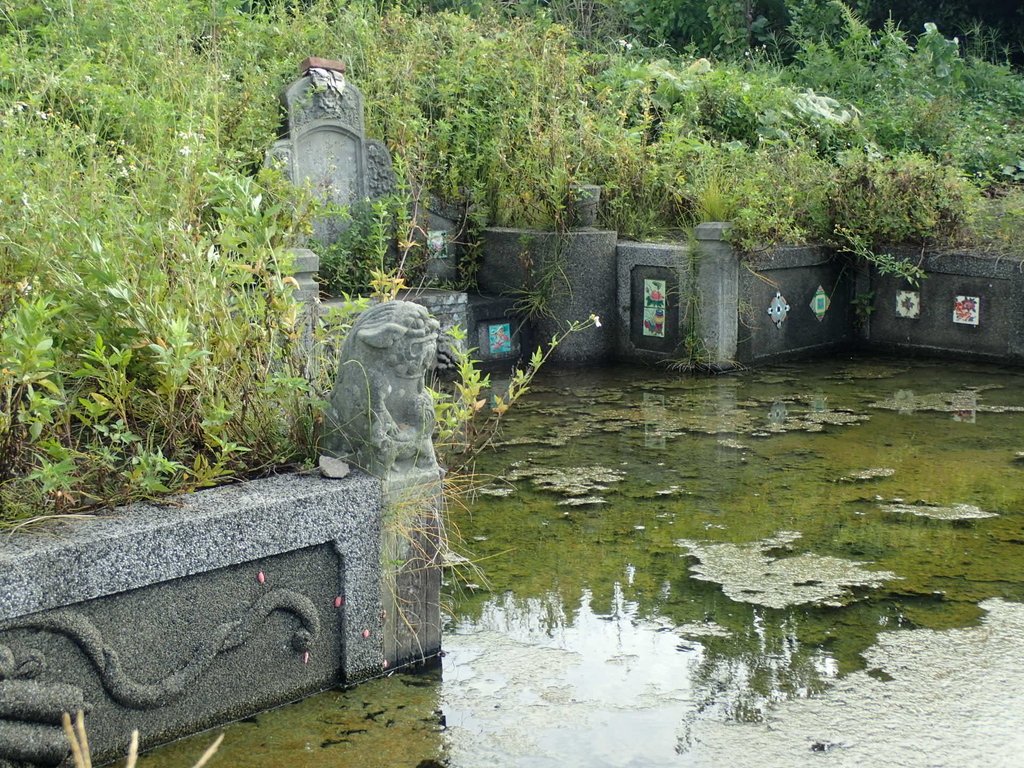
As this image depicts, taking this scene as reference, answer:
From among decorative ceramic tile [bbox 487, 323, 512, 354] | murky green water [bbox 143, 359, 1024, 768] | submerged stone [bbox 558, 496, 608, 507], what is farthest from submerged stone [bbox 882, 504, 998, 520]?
decorative ceramic tile [bbox 487, 323, 512, 354]

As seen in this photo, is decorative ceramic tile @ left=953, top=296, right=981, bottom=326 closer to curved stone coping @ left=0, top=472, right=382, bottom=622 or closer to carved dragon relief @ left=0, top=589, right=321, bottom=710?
curved stone coping @ left=0, top=472, right=382, bottom=622

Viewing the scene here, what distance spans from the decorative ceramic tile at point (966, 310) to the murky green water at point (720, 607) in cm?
150

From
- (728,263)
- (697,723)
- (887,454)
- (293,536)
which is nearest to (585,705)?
(697,723)

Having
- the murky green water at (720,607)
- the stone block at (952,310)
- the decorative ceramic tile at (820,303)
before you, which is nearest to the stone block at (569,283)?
the decorative ceramic tile at (820,303)

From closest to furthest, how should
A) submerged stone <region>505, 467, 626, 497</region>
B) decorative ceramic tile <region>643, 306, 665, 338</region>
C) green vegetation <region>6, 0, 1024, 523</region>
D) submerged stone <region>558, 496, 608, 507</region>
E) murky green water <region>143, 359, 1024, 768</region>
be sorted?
murky green water <region>143, 359, 1024, 768</region>
green vegetation <region>6, 0, 1024, 523</region>
submerged stone <region>558, 496, 608, 507</region>
submerged stone <region>505, 467, 626, 497</region>
decorative ceramic tile <region>643, 306, 665, 338</region>

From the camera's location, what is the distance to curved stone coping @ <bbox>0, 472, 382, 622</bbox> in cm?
290

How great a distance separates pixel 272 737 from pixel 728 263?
205 inches

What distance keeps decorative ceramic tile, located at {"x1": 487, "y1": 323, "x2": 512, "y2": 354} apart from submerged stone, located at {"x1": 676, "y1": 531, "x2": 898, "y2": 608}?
3640mm

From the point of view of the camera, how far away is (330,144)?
8.18 metres

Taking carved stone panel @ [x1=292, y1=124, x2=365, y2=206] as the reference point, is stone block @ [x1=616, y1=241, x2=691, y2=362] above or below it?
below

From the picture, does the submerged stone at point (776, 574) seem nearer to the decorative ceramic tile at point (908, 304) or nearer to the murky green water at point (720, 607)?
the murky green water at point (720, 607)

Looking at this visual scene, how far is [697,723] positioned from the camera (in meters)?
3.42

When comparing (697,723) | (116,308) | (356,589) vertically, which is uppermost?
(116,308)

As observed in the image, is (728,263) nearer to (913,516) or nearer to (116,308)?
(913,516)
